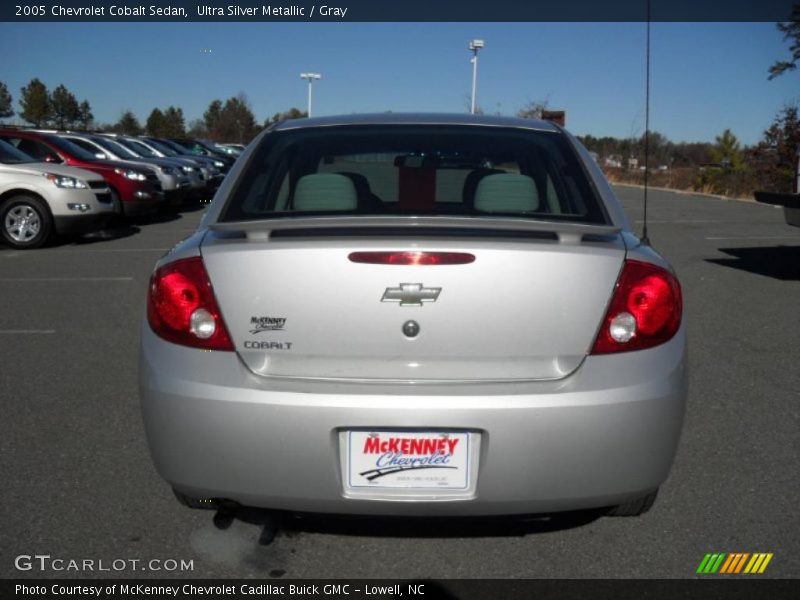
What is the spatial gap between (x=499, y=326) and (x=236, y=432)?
0.86m

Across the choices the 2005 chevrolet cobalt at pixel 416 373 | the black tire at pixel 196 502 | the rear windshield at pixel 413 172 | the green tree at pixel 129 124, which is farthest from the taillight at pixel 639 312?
the green tree at pixel 129 124

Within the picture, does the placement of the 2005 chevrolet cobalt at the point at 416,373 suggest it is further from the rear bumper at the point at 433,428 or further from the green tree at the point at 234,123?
the green tree at the point at 234,123

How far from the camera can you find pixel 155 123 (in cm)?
8381

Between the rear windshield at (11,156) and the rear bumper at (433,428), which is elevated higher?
the rear windshield at (11,156)

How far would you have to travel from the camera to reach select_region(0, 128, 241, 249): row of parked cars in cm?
1236

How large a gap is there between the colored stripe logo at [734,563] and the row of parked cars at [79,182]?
11.3 meters

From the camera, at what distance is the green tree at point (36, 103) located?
78.4 m

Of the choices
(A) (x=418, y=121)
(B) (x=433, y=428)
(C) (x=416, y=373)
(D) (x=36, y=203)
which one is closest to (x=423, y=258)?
(C) (x=416, y=373)

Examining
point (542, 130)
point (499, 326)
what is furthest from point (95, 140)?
point (499, 326)

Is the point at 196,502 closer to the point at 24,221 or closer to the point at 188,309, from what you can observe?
the point at 188,309

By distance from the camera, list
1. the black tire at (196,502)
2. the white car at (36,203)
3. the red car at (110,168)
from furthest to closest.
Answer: the red car at (110,168)
the white car at (36,203)
the black tire at (196,502)

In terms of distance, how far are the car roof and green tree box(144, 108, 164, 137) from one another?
8150cm

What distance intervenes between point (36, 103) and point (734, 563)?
86355mm

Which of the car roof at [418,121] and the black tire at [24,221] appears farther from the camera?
the black tire at [24,221]
